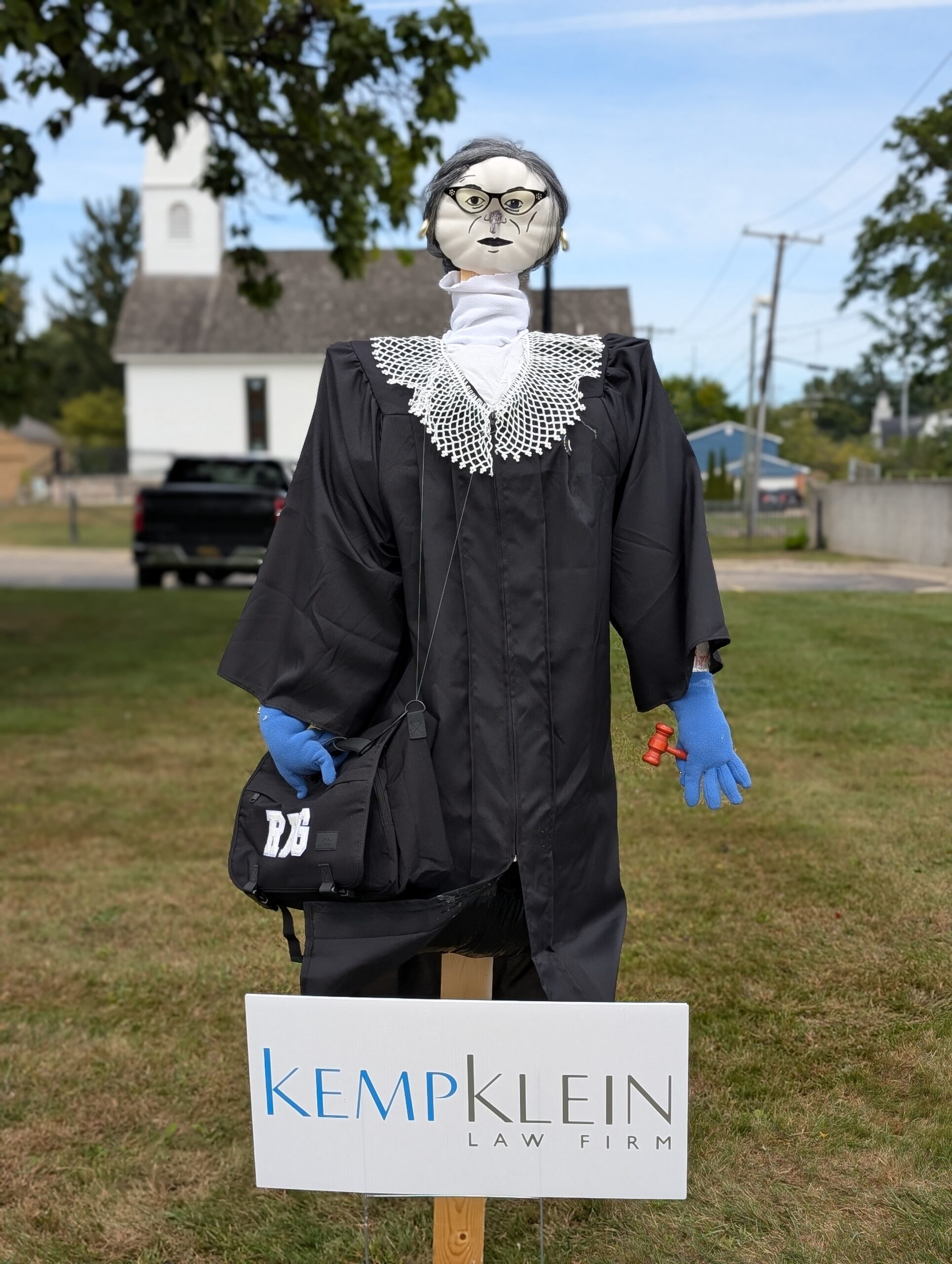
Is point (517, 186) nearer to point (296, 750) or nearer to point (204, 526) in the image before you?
point (296, 750)

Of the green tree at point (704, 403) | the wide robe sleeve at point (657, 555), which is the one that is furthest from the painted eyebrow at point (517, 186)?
the green tree at point (704, 403)

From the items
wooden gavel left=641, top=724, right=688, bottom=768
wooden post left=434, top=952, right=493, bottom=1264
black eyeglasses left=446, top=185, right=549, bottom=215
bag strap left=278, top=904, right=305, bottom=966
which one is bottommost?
wooden post left=434, top=952, right=493, bottom=1264

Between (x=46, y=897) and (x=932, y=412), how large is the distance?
81.1ft

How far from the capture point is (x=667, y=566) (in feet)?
7.49

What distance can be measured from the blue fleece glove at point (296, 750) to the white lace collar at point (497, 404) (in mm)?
525

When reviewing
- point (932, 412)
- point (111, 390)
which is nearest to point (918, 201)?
point (932, 412)

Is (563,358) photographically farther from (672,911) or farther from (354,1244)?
(672,911)

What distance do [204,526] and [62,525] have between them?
2146cm

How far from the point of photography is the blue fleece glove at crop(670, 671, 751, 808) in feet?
7.61

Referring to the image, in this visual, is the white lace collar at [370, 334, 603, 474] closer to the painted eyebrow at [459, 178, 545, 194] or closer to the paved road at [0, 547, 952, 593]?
the painted eyebrow at [459, 178, 545, 194]

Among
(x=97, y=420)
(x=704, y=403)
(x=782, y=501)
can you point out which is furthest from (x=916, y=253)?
(x=704, y=403)

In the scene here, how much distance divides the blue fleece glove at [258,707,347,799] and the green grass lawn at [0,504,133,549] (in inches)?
1051

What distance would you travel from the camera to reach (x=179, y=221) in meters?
43.5

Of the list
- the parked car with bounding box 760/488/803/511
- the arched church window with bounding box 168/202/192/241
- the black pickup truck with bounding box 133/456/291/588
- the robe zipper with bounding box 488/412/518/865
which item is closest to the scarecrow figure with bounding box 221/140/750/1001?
the robe zipper with bounding box 488/412/518/865
